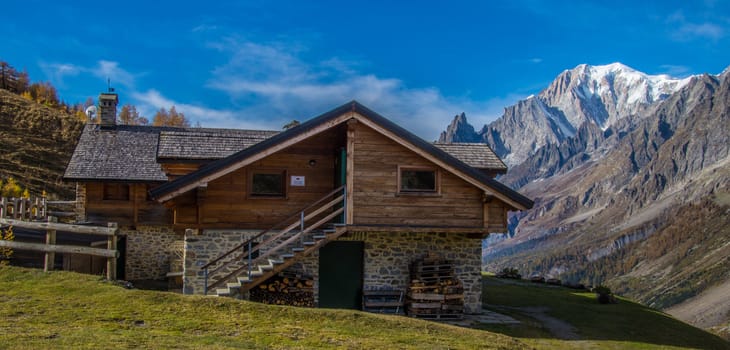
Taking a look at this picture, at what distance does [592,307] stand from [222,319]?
1780cm

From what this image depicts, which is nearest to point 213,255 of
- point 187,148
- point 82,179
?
point 187,148

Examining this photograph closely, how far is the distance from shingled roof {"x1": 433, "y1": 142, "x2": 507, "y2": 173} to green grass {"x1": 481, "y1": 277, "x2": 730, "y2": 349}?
17.8 feet

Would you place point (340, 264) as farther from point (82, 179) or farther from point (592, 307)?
point (82, 179)

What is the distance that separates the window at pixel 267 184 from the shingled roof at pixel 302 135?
5.51 feet

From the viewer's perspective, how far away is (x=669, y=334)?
2209 centimetres

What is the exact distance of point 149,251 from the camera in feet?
104

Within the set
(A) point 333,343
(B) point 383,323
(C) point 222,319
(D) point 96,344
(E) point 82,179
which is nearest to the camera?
(D) point 96,344

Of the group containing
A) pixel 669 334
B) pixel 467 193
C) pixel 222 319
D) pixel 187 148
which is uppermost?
pixel 187 148

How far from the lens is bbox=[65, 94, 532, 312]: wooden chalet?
20.6m

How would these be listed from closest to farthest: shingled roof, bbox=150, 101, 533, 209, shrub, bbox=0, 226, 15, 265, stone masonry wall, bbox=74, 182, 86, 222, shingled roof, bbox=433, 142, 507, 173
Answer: shrub, bbox=0, 226, 15, 265 → shingled roof, bbox=150, 101, 533, 209 → shingled roof, bbox=433, 142, 507, 173 → stone masonry wall, bbox=74, 182, 86, 222

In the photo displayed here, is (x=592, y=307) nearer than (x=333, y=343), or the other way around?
(x=333, y=343)

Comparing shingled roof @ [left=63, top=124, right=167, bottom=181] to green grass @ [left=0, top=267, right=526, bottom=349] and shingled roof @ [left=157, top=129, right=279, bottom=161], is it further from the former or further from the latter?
green grass @ [left=0, top=267, right=526, bottom=349]

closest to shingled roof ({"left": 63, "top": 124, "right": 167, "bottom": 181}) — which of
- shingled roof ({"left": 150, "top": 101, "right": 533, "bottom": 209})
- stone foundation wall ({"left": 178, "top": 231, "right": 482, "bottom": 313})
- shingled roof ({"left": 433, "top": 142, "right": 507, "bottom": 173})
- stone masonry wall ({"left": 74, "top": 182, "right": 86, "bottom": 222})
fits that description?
stone masonry wall ({"left": 74, "top": 182, "right": 86, "bottom": 222})

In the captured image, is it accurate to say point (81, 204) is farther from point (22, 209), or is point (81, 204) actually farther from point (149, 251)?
point (22, 209)
